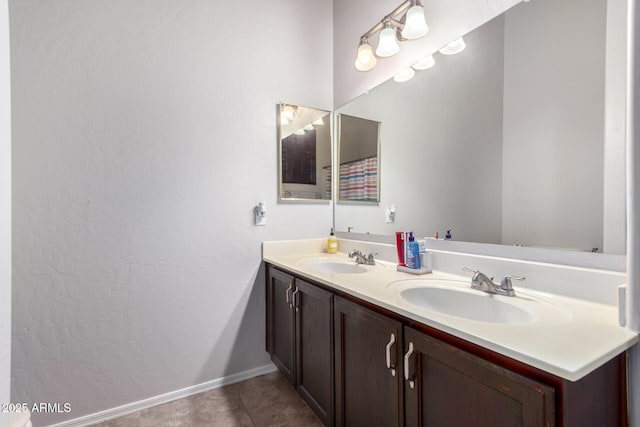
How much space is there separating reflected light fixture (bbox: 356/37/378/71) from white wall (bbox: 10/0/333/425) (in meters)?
0.48

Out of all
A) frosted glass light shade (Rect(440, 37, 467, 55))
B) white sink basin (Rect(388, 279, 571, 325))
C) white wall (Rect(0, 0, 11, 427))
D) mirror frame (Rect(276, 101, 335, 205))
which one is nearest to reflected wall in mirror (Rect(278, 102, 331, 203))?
mirror frame (Rect(276, 101, 335, 205))

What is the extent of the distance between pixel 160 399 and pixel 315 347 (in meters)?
1.02

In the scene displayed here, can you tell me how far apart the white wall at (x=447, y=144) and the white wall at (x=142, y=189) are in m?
0.71

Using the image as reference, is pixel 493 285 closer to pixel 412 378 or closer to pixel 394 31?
pixel 412 378

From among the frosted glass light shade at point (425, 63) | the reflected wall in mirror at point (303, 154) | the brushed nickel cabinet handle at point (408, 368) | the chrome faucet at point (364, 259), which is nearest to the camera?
the brushed nickel cabinet handle at point (408, 368)

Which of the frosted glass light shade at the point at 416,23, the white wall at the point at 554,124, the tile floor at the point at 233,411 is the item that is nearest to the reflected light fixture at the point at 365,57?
the frosted glass light shade at the point at 416,23

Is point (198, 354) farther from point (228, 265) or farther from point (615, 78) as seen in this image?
point (615, 78)

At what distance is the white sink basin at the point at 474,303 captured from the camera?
87 cm

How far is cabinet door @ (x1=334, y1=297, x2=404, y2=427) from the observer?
36.5 inches

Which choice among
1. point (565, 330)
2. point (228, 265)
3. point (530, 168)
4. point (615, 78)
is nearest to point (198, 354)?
point (228, 265)

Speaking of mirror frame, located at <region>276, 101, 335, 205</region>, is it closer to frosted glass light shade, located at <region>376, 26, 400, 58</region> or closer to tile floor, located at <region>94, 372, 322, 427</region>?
frosted glass light shade, located at <region>376, 26, 400, 58</region>

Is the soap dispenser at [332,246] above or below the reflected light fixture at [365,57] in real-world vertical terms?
below

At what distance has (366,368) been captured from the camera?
105 centimetres

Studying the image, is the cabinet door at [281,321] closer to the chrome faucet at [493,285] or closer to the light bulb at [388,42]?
the chrome faucet at [493,285]
